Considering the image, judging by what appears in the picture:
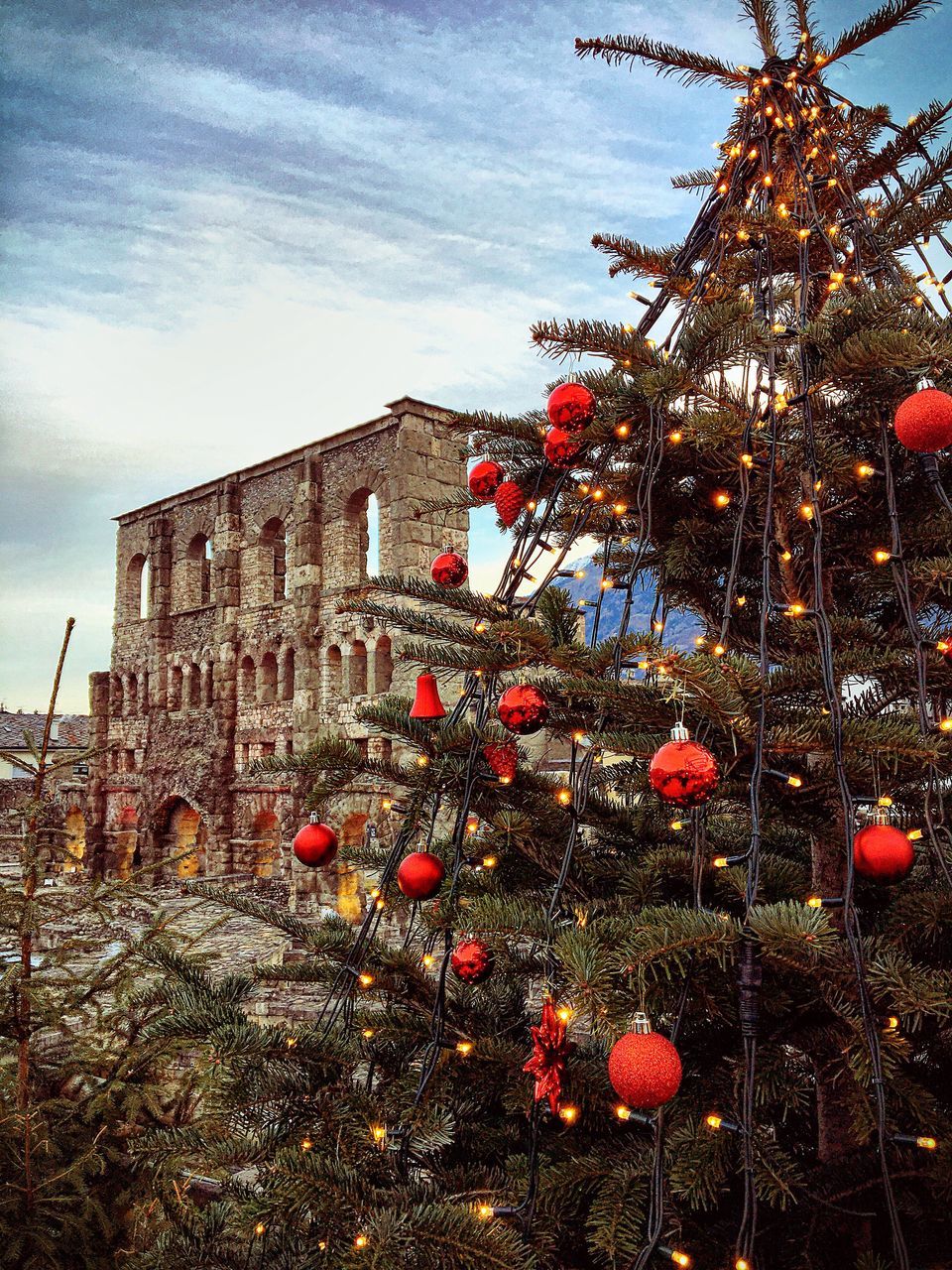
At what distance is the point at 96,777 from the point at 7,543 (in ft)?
45.2

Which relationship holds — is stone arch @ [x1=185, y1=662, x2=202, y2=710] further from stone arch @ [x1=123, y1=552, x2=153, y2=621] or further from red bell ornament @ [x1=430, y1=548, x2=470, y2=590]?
red bell ornament @ [x1=430, y1=548, x2=470, y2=590]

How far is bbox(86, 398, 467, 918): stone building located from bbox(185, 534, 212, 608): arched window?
4 centimetres

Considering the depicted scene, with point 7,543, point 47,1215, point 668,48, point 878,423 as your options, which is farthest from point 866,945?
point 7,543

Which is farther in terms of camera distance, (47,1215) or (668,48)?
(47,1215)

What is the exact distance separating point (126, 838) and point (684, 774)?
62.4 feet

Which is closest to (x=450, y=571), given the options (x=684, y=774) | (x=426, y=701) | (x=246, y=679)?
(x=426, y=701)

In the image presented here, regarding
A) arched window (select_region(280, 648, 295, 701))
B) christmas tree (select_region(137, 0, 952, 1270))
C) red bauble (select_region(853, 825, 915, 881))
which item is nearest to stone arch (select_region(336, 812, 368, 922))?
arched window (select_region(280, 648, 295, 701))

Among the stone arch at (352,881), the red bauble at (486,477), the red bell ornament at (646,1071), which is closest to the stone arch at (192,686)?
the stone arch at (352,881)

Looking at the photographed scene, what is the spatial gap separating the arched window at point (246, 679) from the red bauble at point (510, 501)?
14.1 m

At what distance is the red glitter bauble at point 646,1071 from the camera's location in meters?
1.17

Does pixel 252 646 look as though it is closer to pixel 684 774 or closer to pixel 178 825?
pixel 178 825

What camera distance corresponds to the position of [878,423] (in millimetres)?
1955

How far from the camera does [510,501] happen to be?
89.6 inches

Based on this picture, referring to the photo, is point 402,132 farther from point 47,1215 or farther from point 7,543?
point 47,1215
